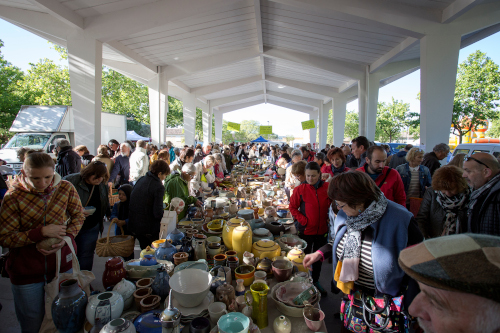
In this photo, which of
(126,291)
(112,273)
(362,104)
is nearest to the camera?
(126,291)

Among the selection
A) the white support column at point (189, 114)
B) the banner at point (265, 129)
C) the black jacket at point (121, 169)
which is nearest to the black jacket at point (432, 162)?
the black jacket at point (121, 169)

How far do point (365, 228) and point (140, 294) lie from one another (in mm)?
1577

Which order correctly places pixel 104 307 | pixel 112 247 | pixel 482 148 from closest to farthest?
pixel 104 307
pixel 112 247
pixel 482 148

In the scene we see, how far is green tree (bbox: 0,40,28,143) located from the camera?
1669 cm

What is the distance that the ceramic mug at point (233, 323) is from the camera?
1.37 m

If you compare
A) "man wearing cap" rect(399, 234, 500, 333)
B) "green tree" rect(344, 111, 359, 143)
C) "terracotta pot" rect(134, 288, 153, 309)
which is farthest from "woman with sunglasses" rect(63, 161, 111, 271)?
"green tree" rect(344, 111, 359, 143)

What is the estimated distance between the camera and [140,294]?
1.69 metres

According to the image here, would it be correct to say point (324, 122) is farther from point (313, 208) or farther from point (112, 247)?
point (112, 247)

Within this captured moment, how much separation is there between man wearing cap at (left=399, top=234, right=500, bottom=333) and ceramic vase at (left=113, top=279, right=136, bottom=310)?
65.7 inches

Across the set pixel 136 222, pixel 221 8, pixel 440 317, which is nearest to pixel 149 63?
pixel 221 8

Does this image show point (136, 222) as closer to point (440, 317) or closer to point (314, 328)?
point (314, 328)

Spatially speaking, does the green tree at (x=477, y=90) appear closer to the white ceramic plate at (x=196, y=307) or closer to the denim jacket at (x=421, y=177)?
the denim jacket at (x=421, y=177)

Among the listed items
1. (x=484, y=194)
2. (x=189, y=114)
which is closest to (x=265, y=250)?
(x=484, y=194)

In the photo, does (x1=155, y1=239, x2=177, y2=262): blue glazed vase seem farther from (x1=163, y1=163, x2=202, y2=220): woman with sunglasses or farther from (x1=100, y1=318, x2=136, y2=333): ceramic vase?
(x1=163, y1=163, x2=202, y2=220): woman with sunglasses
